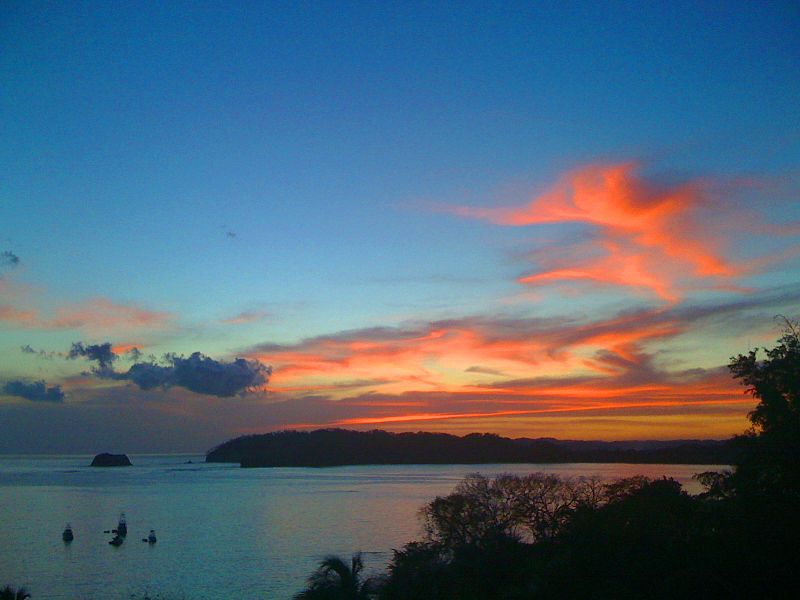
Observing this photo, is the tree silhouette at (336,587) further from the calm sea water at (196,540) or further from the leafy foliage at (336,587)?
the calm sea water at (196,540)

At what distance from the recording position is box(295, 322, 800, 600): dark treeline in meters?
28.8

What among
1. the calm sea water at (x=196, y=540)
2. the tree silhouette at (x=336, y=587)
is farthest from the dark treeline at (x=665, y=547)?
the calm sea water at (x=196, y=540)

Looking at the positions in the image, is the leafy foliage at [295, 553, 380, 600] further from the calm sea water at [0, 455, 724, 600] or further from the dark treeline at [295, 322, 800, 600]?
the calm sea water at [0, 455, 724, 600]

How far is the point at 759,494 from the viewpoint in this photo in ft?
105

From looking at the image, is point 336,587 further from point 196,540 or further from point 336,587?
point 196,540

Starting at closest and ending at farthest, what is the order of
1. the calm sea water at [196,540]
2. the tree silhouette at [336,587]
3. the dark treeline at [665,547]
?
the dark treeline at [665,547] < the tree silhouette at [336,587] < the calm sea water at [196,540]

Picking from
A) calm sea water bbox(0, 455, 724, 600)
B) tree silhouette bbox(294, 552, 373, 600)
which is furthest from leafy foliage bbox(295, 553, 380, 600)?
calm sea water bbox(0, 455, 724, 600)

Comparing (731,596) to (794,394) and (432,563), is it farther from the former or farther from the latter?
(432,563)

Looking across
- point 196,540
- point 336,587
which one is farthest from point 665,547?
point 196,540

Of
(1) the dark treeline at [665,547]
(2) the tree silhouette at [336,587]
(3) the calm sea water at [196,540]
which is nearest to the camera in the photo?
(1) the dark treeline at [665,547]

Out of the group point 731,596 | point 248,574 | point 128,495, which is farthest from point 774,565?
point 128,495

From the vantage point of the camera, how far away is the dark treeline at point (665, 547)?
28812 millimetres

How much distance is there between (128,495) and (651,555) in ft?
503

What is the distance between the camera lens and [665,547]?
32562 millimetres
